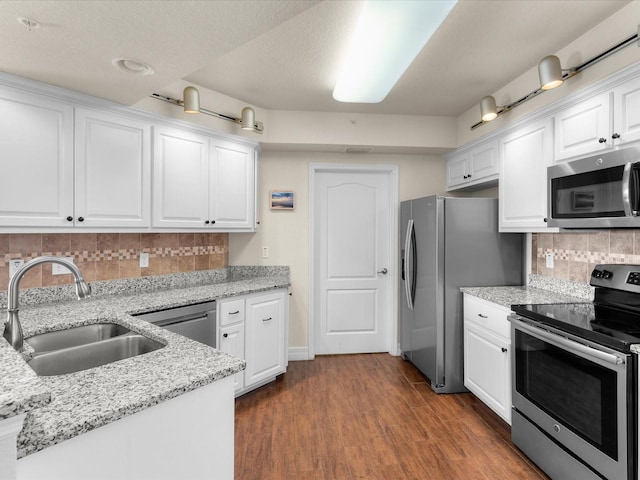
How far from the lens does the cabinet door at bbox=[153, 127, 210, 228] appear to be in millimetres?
2568

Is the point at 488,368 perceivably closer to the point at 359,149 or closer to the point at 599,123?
the point at 599,123

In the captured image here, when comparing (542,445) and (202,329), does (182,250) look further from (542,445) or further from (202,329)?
(542,445)

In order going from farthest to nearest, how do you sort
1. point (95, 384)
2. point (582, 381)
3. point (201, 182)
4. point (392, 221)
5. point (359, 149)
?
point (392, 221), point (359, 149), point (201, 182), point (582, 381), point (95, 384)

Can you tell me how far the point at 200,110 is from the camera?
272cm

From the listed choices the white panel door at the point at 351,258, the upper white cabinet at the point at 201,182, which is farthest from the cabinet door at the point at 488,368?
the upper white cabinet at the point at 201,182

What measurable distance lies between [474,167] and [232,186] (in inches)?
87.3

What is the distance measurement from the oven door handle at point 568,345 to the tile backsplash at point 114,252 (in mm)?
2556

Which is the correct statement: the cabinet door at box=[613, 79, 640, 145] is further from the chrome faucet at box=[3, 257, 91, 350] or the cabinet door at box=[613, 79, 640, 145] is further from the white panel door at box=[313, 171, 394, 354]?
the chrome faucet at box=[3, 257, 91, 350]

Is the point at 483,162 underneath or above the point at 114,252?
above

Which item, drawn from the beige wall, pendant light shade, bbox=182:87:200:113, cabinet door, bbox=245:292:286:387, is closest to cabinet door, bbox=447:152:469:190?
the beige wall

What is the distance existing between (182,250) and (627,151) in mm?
3079

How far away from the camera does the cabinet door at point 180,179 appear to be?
8.43 ft

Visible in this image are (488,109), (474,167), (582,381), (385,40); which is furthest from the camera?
(474,167)

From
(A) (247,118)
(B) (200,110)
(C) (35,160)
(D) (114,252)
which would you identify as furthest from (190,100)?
(D) (114,252)
